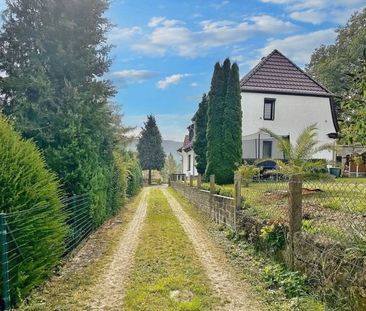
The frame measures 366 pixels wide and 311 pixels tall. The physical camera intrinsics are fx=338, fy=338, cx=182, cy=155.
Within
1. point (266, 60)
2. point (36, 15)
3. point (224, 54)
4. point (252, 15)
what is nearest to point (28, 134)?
point (36, 15)

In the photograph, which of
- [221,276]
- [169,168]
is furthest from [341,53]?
[221,276]

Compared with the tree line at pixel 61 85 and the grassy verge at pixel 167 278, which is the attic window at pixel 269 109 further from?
the grassy verge at pixel 167 278

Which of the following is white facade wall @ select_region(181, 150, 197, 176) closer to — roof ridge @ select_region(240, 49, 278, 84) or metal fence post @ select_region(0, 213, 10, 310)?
roof ridge @ select_region(240, 49, 278, 84)

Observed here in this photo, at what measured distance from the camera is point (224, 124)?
17234 millimetres

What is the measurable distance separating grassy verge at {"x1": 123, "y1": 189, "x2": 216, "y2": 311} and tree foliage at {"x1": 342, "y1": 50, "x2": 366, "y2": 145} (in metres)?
2.76

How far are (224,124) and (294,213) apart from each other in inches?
491

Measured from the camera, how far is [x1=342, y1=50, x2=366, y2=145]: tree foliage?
400cm

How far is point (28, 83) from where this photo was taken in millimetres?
7914

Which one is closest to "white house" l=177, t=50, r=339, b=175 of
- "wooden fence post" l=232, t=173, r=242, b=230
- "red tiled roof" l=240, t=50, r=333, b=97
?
"red tiled roof" l=240, t=50, r=333, b=97

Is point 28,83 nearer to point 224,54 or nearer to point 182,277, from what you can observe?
point 182,277

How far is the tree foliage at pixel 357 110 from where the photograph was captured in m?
4.00

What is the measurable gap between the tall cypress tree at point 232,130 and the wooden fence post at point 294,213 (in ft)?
37.2

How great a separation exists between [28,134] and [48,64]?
2.04 m

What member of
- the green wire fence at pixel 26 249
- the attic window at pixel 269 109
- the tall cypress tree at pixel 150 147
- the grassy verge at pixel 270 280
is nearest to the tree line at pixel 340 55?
the attic window at pixel 269 109
